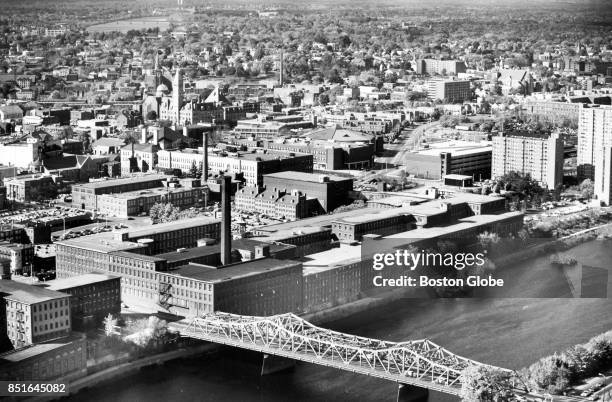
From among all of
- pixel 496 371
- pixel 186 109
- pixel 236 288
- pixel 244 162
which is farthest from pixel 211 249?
pixel 186 109

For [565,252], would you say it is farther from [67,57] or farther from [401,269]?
[67,57]

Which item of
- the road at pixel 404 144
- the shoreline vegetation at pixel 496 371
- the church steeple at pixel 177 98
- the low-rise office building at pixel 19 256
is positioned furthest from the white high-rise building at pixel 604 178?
the church steeple at pixel 177 98

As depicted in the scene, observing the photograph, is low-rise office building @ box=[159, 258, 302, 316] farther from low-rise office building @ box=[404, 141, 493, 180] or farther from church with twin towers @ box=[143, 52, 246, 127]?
church with twin towers @ box=[143, 52, 246, 127]

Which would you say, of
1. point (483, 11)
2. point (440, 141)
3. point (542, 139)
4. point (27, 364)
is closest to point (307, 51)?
point (483, 11)

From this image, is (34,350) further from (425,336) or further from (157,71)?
(157,71)

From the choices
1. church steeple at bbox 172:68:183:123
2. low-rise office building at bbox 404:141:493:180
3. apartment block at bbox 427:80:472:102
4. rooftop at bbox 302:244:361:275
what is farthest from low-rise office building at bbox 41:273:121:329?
apartment block at bbox 427:80:472:102
